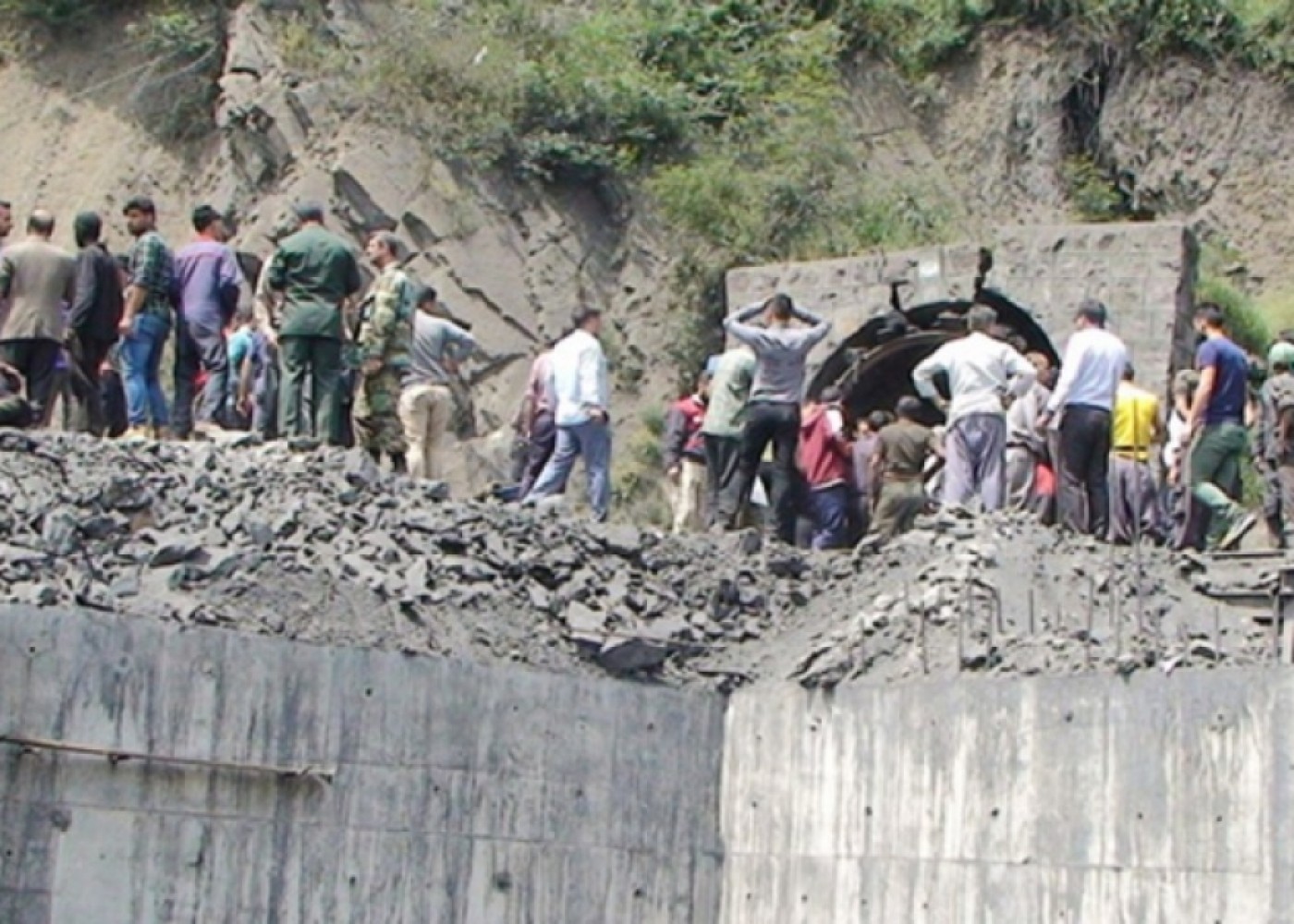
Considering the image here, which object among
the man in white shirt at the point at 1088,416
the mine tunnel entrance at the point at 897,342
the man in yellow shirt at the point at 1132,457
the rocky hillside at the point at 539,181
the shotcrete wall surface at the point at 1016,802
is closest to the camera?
the shotcrete wall surface at the point at 1016,802

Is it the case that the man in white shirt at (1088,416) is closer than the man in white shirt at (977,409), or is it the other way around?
the man in white shirt at (1088,416)

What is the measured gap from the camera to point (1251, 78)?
27953 mm

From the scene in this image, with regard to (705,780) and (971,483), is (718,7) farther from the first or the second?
(705,780)

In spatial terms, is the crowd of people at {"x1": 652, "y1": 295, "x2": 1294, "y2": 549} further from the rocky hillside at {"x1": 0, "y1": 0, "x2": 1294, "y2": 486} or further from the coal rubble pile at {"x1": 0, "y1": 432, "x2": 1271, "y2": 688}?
the rocky hillside at {"x1": 0, "y1": 0, "x2": 1294, "y2": 486}

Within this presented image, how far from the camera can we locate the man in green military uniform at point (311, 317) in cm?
1658

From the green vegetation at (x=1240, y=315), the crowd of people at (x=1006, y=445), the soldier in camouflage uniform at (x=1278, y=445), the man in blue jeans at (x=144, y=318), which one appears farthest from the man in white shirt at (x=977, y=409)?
the green vegetation at (x=1240, y=315)

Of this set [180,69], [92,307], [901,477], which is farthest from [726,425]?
[180,69]

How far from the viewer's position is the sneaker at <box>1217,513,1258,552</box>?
17.2 meters

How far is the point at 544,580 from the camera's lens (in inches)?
611

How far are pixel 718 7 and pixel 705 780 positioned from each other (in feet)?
47.5

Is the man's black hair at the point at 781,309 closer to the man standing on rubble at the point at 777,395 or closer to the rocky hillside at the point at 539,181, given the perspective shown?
the man standing on rubble at the point at 777,395

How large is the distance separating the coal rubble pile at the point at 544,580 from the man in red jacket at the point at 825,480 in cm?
130

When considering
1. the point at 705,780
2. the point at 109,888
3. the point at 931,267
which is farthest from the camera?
the point at 931,267

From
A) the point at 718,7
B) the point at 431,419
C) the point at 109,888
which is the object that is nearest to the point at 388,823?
the point at 109,888
